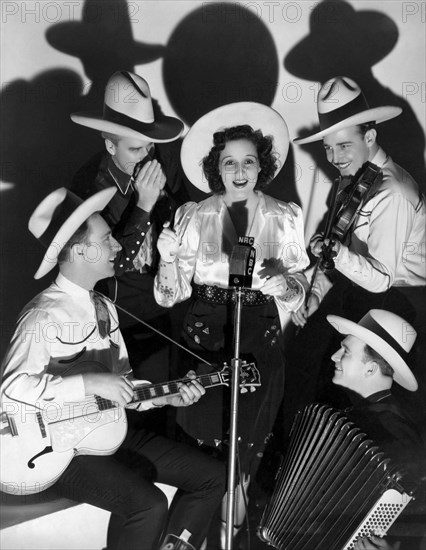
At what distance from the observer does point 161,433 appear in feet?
12.9

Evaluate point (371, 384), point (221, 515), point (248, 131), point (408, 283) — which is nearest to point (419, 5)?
point (248, 131)

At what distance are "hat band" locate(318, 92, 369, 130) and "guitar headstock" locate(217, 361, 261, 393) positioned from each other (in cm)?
120

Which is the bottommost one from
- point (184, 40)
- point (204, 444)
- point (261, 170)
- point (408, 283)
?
point (204, 444)

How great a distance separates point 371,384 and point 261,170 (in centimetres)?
114

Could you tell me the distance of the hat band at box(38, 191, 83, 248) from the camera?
377 centimetres

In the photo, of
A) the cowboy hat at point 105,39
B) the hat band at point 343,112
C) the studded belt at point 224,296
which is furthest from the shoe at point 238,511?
the cowboy hat at point 105,39

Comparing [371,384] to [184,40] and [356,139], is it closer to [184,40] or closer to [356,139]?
[356,139]

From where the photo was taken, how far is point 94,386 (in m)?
3.71

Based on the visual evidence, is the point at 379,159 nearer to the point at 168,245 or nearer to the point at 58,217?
the point at 168,245

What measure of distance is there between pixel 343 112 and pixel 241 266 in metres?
0.93

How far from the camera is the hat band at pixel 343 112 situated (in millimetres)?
3896

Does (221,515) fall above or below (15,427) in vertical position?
below

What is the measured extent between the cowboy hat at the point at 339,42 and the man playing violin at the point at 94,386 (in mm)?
1188

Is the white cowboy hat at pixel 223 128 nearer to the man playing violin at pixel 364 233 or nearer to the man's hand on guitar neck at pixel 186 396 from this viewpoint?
the man playing violin at pixel 364 233
